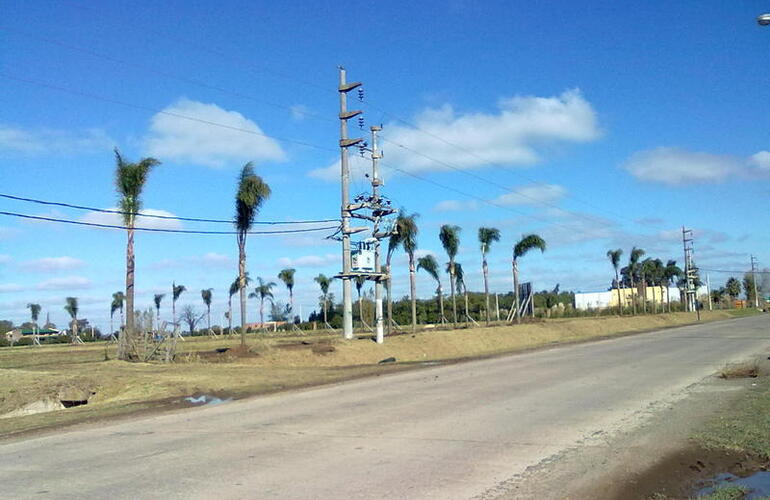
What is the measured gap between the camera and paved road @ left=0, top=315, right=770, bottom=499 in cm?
777

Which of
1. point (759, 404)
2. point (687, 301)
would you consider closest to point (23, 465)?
point (759, 404)

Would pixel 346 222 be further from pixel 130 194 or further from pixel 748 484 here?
pixel 748 484

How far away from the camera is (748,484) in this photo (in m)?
7.93

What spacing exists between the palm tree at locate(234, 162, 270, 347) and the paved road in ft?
46.4

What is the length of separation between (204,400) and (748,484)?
12.7 metres

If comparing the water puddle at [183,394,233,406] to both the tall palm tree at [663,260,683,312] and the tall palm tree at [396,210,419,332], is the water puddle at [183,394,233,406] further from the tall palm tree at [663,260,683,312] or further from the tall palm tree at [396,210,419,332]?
the tall palm tree at [663,260,683,312]

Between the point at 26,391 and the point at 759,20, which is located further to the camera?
the point at 26,391

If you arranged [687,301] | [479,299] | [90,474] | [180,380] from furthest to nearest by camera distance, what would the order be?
1. [687,301]
2. [479,299]
3. [180,380]
4. [90,474]

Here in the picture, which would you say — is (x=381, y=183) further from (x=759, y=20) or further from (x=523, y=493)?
(x=523, y=493)

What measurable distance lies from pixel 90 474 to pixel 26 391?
38.2 feet

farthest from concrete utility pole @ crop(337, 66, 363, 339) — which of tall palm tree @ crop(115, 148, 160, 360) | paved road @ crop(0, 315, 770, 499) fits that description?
paved road @ crop(0, 315, 770, 499)

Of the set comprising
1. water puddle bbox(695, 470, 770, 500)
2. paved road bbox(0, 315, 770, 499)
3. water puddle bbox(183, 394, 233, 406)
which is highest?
paved road bbox(0, 315, 770, 499)

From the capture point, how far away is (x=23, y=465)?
938 cm

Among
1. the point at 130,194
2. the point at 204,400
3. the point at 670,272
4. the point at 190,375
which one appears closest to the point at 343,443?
the point at 204,400
